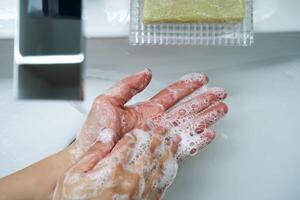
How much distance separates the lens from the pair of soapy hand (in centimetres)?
56

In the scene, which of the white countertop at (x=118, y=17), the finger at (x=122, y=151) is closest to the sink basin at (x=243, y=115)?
the white countertop at (x=118, y=17)

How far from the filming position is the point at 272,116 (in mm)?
762

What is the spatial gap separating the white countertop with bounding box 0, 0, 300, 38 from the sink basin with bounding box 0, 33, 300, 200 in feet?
0.16

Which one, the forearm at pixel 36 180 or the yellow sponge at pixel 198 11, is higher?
the yellow sponge at pixel 198 11

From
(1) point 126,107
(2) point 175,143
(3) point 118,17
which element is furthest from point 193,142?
(3) point 118,17

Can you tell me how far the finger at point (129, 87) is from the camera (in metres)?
0.66

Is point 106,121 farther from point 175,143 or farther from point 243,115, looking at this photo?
point 243,115

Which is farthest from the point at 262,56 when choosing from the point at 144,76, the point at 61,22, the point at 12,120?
the point at 12,120

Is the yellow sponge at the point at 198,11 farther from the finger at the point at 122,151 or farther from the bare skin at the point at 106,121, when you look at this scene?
the finger at the point at 122,151

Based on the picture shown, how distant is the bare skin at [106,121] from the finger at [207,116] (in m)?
0.02

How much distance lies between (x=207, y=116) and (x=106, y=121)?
18 centimetres

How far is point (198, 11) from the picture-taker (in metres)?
0.64

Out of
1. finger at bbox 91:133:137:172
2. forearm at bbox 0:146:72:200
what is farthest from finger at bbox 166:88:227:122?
forearm at bbox 0:146:72:200

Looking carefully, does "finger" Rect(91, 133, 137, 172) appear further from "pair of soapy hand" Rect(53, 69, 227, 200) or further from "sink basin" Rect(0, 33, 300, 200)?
"sink basin" Rect(0, 33, 300, 200)
